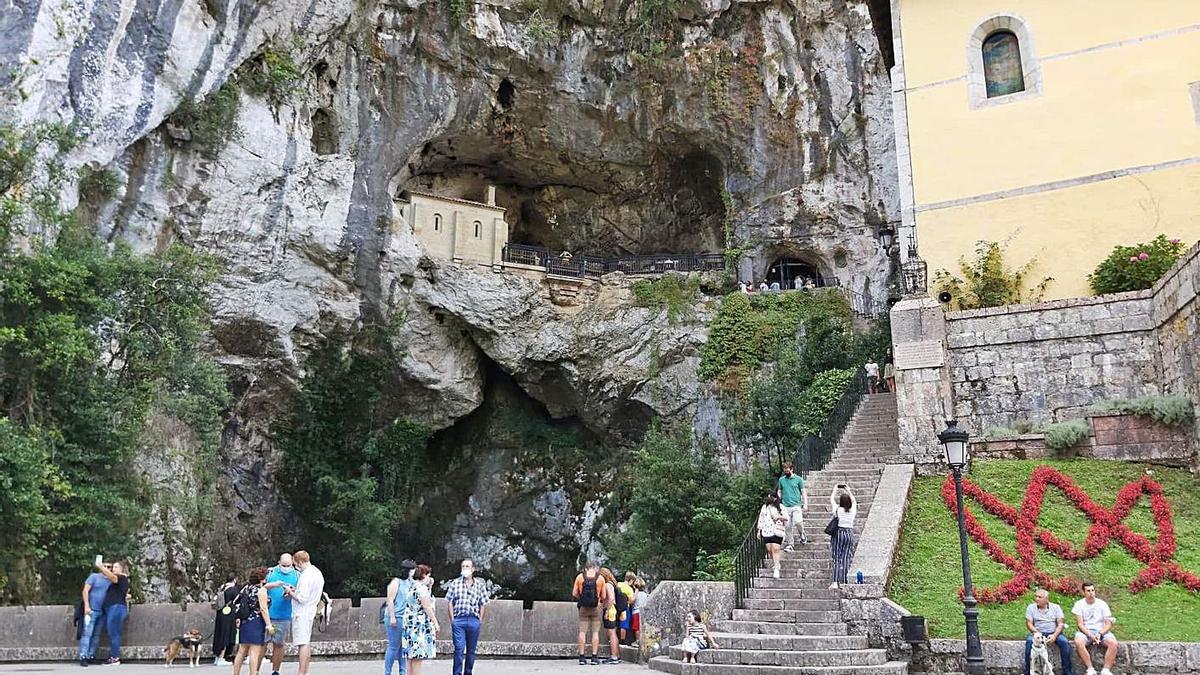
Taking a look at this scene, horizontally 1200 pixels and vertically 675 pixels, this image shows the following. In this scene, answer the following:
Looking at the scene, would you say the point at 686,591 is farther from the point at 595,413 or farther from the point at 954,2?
the point at 595,413

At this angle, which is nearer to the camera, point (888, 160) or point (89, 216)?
point (89, 216)

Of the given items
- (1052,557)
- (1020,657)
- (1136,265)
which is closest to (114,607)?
(1020,657)

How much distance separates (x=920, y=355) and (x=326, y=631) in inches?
429

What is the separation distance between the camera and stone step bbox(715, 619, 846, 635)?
33.2ft

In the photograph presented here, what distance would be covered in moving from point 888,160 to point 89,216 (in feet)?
76.0

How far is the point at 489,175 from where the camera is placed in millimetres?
33375

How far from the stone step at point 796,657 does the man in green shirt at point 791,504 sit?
3085mm

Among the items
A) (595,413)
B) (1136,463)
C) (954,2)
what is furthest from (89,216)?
(1136,463)

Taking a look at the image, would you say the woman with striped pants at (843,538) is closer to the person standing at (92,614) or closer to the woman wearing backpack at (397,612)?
the woman wearing backpack at (397,612)

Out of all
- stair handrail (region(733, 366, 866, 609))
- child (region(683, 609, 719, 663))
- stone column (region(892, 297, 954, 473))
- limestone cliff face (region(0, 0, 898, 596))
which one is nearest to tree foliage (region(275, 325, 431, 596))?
limestone cliff face (region(0, 0, 898, 596))

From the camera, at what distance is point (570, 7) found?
28.6m

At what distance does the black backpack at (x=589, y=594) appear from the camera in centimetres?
1104

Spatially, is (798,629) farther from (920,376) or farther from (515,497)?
(515,497)

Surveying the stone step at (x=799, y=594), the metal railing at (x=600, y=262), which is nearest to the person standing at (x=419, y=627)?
the stone step at (x=799, y=594)
